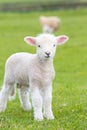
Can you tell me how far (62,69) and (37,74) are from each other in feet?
33.7

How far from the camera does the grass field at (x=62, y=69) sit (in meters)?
6.88

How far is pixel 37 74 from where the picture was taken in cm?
724

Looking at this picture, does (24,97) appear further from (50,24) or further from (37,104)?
(50,24)

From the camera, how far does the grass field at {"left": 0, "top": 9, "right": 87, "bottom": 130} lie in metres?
6.88

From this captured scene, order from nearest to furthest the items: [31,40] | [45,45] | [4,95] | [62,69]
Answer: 1. [45,45]
2. [31,40]
3. [4,95]
4. [62,69]

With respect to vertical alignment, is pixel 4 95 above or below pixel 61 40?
below

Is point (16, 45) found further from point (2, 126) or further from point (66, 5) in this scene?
point (66, 5)

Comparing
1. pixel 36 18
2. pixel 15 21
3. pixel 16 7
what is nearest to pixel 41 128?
pixel 15 21

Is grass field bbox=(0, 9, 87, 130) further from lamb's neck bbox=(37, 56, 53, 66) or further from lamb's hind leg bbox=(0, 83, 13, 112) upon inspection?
lamb's neck bbox=(37, 56, 53, 66)

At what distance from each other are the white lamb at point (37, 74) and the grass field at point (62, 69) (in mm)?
234

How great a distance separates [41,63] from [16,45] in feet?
55.6

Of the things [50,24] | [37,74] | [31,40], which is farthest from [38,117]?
[50,24]

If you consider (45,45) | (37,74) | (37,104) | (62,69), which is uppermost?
(62,69)

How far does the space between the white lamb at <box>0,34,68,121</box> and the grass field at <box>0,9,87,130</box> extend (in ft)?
0.77
